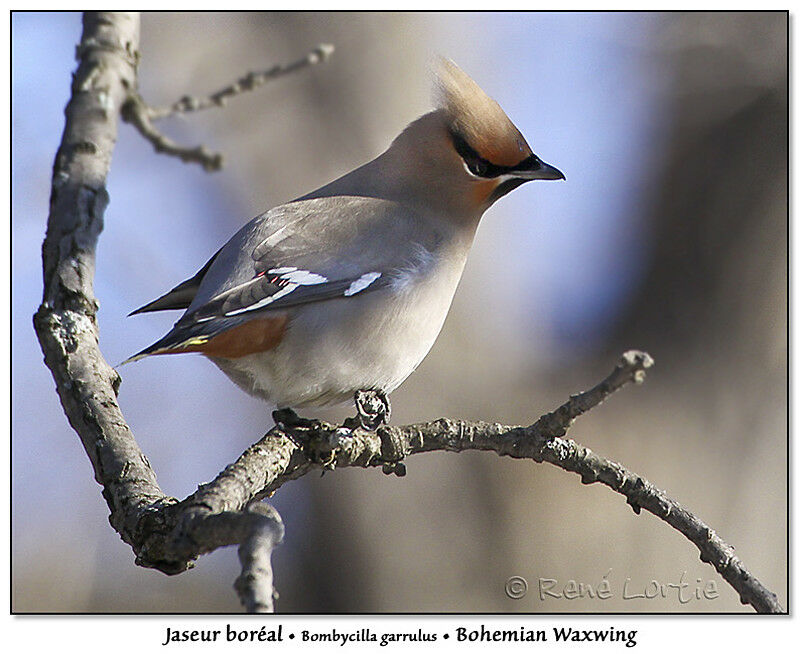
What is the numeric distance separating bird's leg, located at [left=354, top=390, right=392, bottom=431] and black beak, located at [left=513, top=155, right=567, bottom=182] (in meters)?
0.78

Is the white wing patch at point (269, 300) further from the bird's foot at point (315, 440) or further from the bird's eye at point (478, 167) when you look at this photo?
the bird's eye at point (478, 167)

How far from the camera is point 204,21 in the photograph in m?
5.79

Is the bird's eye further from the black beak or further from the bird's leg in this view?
the bird's leg

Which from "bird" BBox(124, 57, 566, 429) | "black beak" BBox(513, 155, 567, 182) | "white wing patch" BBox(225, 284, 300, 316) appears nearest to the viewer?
"white wing patch" BBox(225, 284, 300, 316)

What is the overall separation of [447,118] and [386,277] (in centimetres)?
64

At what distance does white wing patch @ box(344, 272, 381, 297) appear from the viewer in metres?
2.65

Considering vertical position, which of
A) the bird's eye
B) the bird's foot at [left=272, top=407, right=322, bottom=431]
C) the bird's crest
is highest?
the bird's crest

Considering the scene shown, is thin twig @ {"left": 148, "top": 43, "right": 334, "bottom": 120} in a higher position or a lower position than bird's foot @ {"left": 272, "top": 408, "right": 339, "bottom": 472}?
higher

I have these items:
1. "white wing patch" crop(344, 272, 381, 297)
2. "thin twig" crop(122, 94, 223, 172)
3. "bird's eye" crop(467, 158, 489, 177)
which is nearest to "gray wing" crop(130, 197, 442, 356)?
"white wing patch" crop(344, 272, 381, 297)

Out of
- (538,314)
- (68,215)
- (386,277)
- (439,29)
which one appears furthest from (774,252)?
(68,215)

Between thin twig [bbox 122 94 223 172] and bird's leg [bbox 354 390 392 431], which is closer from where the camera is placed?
bird's leg [bbox 354 390 392 431]

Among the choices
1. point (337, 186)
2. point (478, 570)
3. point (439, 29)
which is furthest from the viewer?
point (439, 29)

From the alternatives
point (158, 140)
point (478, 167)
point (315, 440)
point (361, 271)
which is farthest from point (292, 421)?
point (158, 140)

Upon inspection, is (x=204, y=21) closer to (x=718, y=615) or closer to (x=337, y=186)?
(x=337, y=186)
